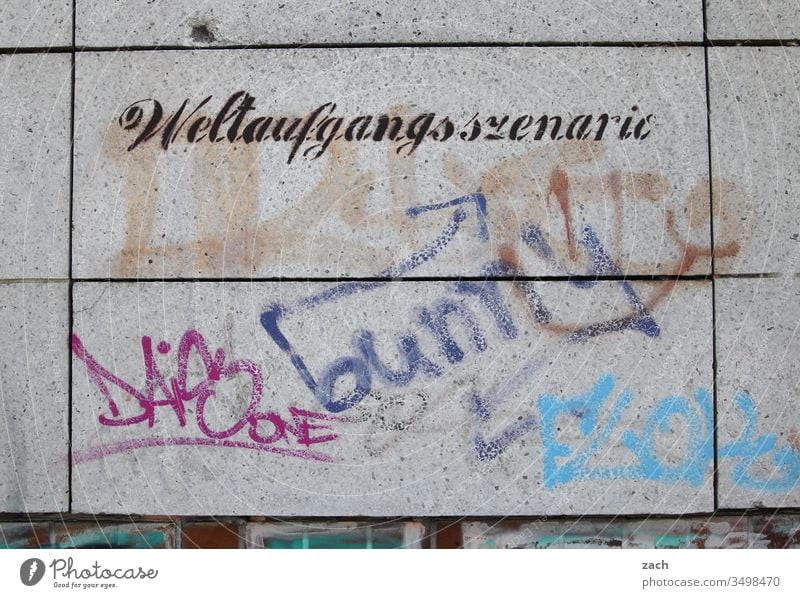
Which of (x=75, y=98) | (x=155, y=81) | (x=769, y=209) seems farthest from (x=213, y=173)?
(x=769, y=209)

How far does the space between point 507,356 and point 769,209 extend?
1.27 m

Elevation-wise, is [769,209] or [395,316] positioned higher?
[769,209]

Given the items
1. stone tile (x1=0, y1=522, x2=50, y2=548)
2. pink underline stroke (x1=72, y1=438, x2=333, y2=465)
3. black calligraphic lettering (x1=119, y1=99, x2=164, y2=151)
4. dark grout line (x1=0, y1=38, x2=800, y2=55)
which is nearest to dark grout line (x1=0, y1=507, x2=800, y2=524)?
stone tile (x1=0, y1=522, x2=50, y2=548)

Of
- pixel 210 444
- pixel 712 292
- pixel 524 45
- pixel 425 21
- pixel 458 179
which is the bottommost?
pixel 210 444

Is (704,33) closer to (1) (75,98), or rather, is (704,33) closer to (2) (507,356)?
(2) (507,356)

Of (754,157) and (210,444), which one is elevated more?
(754,157)

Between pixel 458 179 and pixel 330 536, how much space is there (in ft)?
5.33

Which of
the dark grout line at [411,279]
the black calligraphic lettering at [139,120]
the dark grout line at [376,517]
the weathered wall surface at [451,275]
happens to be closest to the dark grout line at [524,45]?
the weathered wall surface at [451,275]

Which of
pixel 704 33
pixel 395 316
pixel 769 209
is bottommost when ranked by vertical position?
pixel 395 316

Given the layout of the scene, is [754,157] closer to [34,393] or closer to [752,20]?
[752,20]

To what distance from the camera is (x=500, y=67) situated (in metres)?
3.12

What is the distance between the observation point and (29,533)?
3182 millimetres

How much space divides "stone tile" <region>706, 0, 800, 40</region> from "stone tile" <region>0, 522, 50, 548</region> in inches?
140

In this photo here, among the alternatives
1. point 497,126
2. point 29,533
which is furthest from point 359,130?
point 29,533
